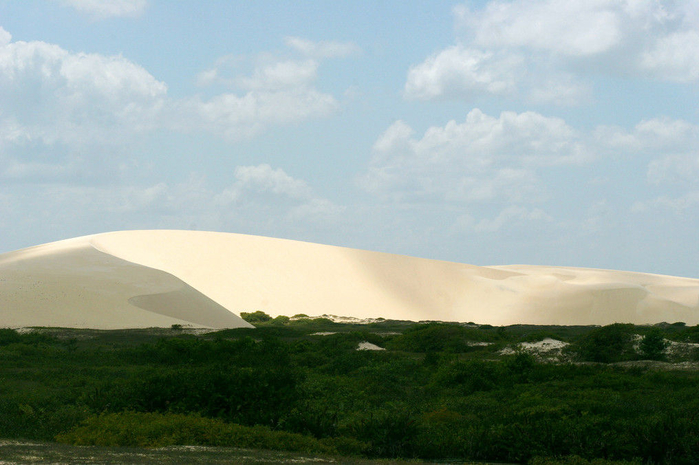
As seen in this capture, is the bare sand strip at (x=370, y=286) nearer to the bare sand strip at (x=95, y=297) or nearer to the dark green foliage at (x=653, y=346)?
the bare sand strip at (x=95, y=297)

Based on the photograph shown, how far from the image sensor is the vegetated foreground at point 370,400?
11000 millimetres

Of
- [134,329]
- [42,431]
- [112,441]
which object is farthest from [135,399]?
[134,329]

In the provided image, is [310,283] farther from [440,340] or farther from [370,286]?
[440,340]

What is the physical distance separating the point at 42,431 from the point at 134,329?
70.7ft

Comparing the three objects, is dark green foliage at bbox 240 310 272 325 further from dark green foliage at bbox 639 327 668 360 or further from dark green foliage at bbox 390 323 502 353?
dark green foliage at bbox 639 327 668 360

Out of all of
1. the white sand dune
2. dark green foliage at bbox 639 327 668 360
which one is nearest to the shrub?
dark green foliage at bbox 639 327 668 360

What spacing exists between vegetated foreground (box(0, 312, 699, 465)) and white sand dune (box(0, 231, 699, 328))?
51.9 ft

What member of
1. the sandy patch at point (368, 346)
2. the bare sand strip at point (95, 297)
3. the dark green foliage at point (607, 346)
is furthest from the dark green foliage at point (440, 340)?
the bare sand strip at point (95, 297)

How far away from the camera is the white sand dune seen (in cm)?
4162

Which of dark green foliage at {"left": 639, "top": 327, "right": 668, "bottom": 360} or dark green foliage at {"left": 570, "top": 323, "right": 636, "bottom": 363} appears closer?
dark green foliage at {"left": 639, "top": 327, "right": 668, "bottom": 360}

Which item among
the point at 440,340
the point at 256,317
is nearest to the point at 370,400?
the point at 440,340

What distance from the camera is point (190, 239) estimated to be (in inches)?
2616

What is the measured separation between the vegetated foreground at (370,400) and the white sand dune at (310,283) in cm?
1582

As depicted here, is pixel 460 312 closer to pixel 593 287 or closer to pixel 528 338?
pixel 593 287
